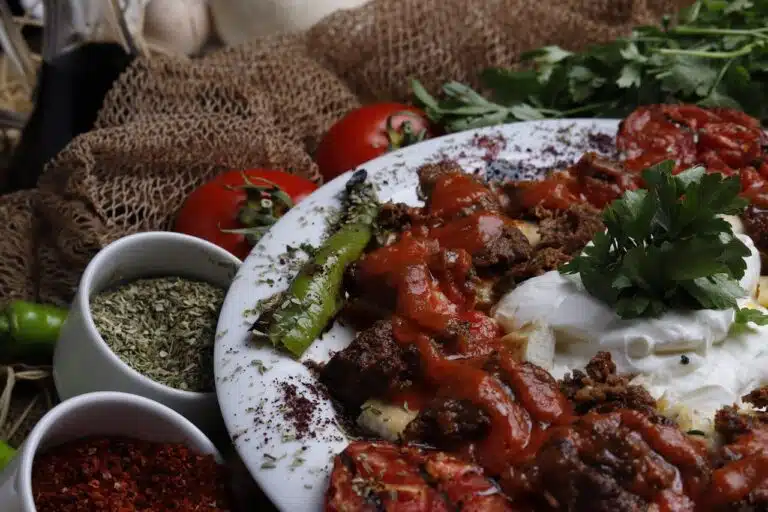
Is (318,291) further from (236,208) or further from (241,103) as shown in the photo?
(241,103)

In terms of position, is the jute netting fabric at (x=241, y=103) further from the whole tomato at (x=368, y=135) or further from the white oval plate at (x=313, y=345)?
the white oval plate at (x=313, y=345)

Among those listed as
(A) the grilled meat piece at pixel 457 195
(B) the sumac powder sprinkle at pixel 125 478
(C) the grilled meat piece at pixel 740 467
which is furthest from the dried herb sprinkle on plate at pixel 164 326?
(C) the grilled meat piece at pixel 740 467

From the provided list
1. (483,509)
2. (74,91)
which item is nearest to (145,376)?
(483,509)

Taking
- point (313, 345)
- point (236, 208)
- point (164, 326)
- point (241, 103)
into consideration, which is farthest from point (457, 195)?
point (241, 103)

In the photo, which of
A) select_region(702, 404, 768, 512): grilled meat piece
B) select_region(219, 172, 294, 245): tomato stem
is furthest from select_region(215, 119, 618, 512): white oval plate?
select_region(702, 404, 768, 512): grilled meat piece

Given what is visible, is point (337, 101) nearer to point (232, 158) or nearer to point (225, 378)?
point (232, 158)

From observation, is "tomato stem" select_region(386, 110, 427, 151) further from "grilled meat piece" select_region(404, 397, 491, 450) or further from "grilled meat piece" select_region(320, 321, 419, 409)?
"grilled meat piece" select_region(404, 397, 491, 450)

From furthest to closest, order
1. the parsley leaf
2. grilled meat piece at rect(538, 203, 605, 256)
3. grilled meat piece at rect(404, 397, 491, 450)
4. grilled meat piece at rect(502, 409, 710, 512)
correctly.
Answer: grilled meat piece at rect(538, 203, 605, 256) → the parsley leaf → grilled meat piece at rect(404, 397, 491, 450) → grilled meat piece at rect(502, 409, 710, 512)
